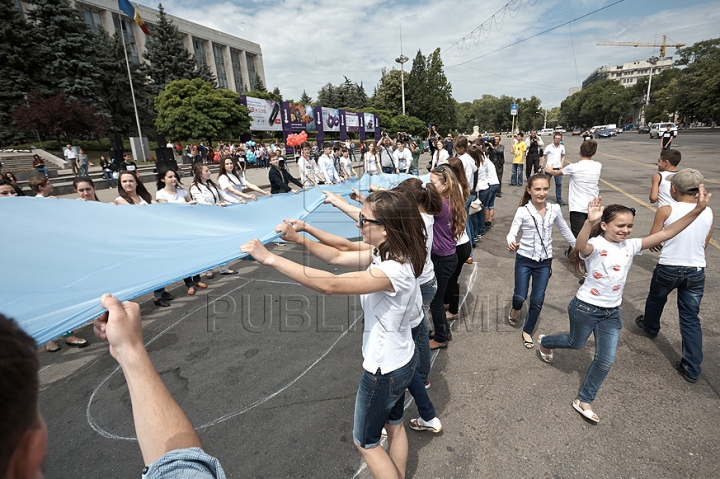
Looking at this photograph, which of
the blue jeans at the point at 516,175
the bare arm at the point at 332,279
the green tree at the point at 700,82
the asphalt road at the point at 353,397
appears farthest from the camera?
the green tree at the point at 700,82

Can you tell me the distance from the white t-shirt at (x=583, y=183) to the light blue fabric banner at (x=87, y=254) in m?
5.04

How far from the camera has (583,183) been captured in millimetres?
5633

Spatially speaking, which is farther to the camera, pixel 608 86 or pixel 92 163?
pixel 608 86

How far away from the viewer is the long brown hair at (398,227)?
6.31ft

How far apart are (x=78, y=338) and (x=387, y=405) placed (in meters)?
4.48

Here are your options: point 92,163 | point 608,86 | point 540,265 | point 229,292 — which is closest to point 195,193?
point 229,292

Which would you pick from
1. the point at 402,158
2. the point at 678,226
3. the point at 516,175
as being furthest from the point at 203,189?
the point at 516,175

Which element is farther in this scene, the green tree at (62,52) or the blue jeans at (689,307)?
the green tree at (62,52)

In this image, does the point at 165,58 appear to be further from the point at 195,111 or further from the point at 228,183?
the point at 228,183

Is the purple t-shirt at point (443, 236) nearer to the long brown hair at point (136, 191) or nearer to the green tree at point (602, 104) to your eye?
the long brown hair at point (136, 191)

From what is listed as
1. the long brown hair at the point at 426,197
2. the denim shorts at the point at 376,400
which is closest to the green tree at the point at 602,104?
the long brown hair at the point at 426,197

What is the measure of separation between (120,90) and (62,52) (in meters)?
6.31

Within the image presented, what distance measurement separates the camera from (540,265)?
3.76 metres

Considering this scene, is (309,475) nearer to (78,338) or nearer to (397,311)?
(397,311)
